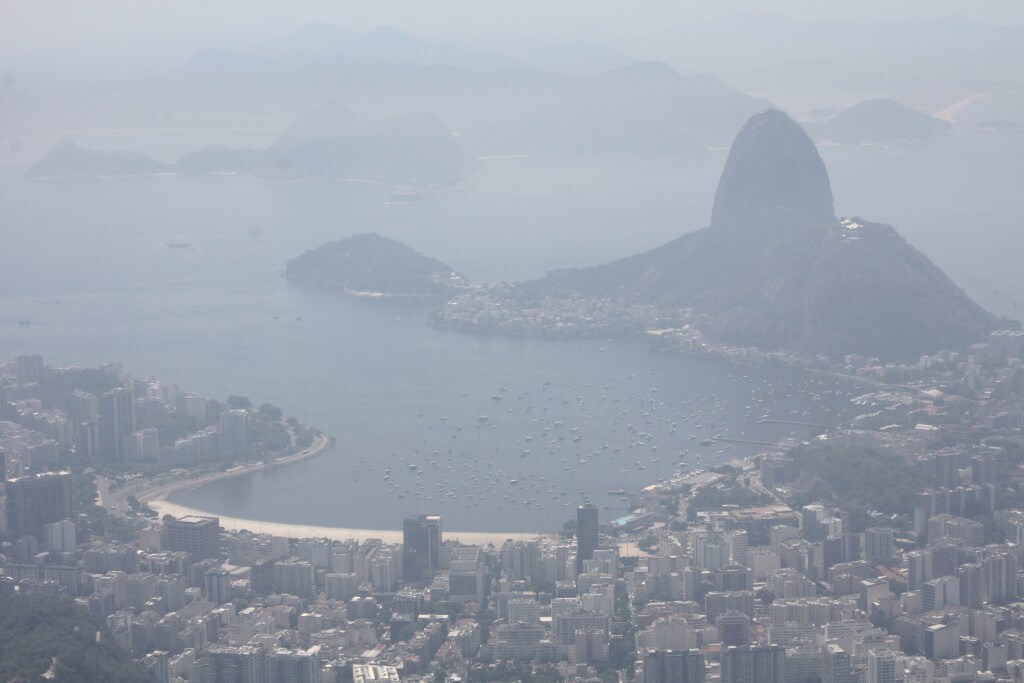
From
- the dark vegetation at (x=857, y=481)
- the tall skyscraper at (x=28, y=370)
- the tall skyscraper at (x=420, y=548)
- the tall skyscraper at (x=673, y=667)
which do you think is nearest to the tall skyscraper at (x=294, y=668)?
the tall skyscraper at (x=673, y=667)

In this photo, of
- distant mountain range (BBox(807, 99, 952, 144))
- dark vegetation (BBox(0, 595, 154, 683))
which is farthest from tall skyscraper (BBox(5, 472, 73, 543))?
distant mountain range (BBox(807, 99, 952, 144))

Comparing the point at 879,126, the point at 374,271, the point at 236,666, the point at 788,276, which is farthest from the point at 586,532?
the point at 879,126

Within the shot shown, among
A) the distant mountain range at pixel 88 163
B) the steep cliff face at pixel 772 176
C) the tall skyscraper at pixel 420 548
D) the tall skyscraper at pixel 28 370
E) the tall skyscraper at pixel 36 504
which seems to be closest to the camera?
the tall skyscraper at pixel 420 548

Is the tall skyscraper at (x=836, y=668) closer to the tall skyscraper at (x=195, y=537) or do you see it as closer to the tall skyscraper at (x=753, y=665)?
the tall skyscraper at (x=753, y=665)

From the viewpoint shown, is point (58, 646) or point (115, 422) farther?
point (115, 422)

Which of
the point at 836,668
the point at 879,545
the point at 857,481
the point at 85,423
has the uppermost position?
the point at 85,423

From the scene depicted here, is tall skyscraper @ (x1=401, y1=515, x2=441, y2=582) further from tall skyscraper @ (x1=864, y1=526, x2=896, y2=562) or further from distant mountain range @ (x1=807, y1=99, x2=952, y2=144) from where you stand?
distant mountain range @ (x1=807, y1=99, x2=952, y2=144)

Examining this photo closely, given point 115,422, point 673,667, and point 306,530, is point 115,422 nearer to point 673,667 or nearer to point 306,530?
point 306,530
